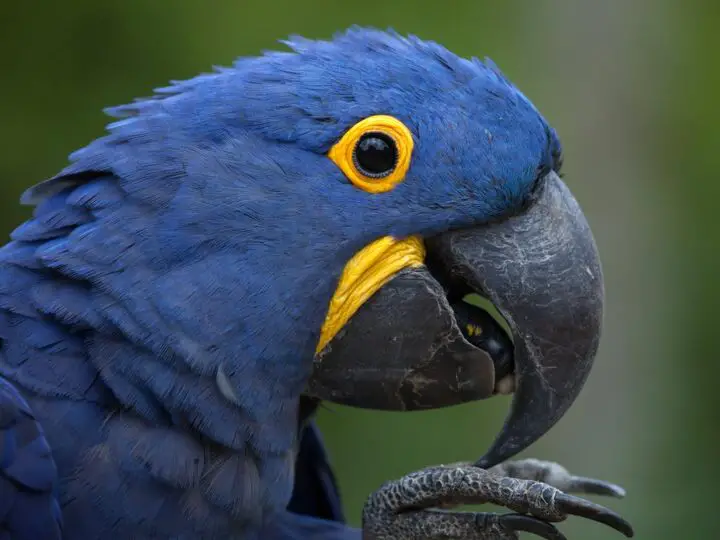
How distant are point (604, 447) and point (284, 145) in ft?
8.80

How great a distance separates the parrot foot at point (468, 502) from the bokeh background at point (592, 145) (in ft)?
7.18

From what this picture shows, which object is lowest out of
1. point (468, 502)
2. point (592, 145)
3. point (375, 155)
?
point (468, 502)

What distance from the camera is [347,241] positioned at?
1710mm

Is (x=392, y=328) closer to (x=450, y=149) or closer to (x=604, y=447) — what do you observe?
(x=450, y=149)

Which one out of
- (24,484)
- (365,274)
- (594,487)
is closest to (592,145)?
(594,487)

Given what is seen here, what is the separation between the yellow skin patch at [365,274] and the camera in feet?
5.67

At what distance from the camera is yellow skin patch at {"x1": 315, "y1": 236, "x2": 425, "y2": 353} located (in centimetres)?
173

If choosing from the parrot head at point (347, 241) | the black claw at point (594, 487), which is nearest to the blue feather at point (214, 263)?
the parrot head at point (347, 241)

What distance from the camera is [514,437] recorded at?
1766 millimetres

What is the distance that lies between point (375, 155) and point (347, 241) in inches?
6.4

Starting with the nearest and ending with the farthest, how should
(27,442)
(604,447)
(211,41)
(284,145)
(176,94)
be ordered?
(27,442)
(284,145)
(176,94)
(604,447)
(211,41)

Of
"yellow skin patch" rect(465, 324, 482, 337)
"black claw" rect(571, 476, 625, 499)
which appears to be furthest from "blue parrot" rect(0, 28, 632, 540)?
"black claw" rect(571, 476, 625, 499)

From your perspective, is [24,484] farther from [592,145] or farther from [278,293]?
[592,145]

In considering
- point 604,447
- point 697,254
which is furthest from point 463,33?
point 604,447
